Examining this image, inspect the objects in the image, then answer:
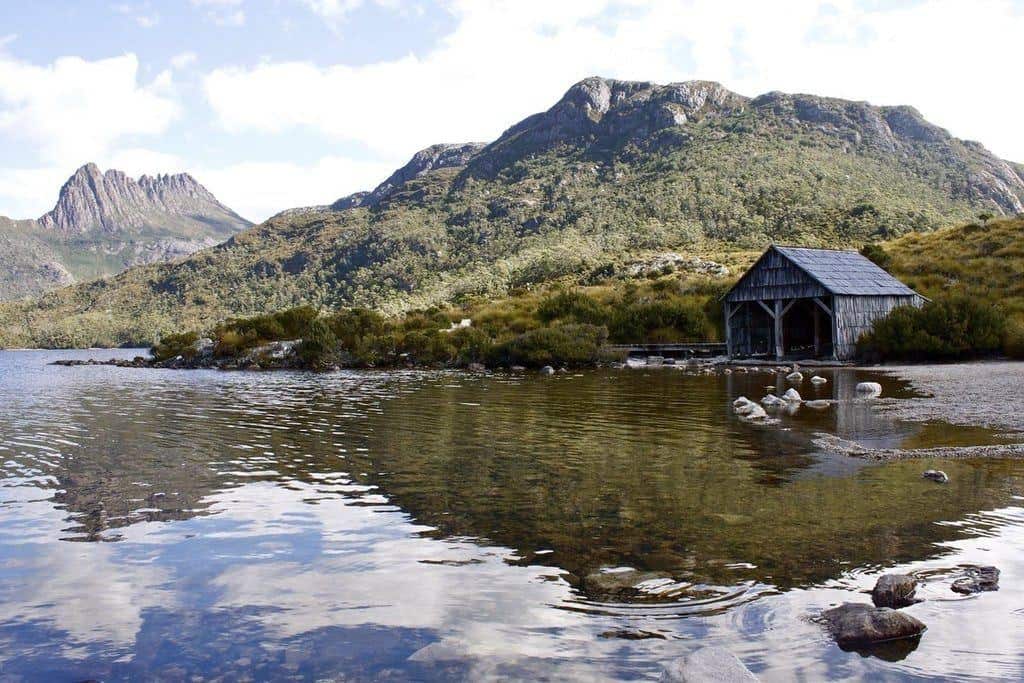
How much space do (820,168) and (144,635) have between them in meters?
110

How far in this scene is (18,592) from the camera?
21.0 ft

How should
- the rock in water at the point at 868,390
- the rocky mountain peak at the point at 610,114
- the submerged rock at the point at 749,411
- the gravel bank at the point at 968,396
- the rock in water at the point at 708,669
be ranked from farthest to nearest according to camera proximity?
1. the rocky mountain peak at the point at 610,114
2. the rock in water at the point at 868,390
3. the submerged rock at the point at 749,411
4. the gravel bank at the point at 968,396
5. the rock in water at the point at 708,669

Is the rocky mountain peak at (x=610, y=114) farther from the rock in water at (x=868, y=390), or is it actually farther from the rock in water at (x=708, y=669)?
the rock in water at (x=708, y=669)

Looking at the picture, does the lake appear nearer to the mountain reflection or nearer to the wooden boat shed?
the mountain reflection

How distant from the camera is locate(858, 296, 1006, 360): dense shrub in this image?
3172cm

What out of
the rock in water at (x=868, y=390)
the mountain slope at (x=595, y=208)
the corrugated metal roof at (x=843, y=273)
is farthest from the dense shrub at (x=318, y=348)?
the mountain slope at (x=595, y=208)

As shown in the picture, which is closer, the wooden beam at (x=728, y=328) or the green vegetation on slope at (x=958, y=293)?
the green vegetation on slope at (x=958, y=293)

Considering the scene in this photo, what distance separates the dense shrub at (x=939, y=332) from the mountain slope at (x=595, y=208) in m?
37.6

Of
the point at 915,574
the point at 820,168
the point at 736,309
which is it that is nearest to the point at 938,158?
the point at 820,168

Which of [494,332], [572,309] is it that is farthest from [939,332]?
[494,332]

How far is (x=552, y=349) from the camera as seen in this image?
126 feet

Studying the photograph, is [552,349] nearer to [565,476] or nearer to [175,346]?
[565,476]

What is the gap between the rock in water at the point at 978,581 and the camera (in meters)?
5.89

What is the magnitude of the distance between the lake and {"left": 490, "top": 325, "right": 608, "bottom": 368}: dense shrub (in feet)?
75.6
